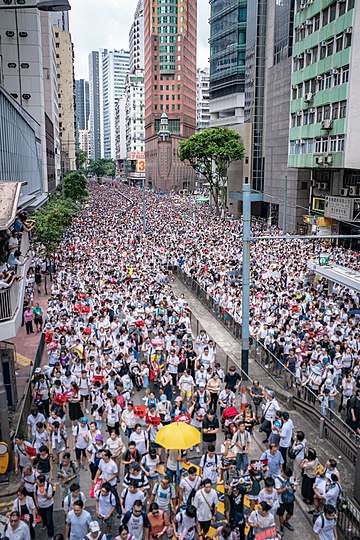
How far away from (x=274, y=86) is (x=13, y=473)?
4917 centimetres

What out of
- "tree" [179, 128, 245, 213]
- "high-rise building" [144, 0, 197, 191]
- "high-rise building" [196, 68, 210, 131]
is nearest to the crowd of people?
"tree" [179, 128, 245, 213]

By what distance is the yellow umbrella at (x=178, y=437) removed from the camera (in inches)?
343

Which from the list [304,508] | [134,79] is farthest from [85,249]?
[134,79]

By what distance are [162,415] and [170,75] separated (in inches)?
4500

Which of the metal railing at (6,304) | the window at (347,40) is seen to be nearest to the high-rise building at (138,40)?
the window at (347,40)

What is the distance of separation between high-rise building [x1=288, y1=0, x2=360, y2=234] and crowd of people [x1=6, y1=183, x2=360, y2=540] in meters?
12.4

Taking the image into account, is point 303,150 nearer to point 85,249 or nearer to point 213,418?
point 85,249

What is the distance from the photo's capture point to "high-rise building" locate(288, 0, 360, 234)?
110ft

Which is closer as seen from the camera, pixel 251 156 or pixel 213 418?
pixel 213 418

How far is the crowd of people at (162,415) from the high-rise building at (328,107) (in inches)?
487

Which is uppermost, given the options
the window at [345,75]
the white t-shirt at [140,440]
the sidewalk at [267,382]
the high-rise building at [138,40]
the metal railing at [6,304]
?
the high-rise building at [138,40]

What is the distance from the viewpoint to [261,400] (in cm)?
1280

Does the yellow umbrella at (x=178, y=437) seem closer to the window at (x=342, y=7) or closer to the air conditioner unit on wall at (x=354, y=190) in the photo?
the air conditioner unit on wall at (x=354, y=190)

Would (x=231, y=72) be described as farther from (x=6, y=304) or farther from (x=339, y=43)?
(x=6, y=304)
